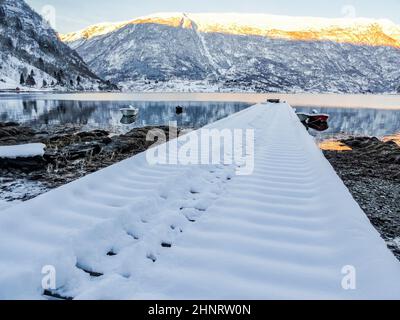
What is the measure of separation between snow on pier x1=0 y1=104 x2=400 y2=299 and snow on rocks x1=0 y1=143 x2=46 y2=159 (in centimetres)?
695

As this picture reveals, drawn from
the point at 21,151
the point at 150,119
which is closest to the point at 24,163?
the point at 21,151

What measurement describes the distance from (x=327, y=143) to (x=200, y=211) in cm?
2273

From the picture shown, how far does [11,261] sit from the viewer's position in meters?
3.12

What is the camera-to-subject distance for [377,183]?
11461mm

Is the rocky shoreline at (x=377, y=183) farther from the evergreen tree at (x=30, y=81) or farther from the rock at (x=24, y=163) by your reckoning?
the evergreen tree at (x=30, y=81)

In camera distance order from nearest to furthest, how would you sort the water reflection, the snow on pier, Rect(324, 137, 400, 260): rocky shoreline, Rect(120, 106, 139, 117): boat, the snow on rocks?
the snow on pier
Rect(324, 137, 400, 260): rocky shoreline
the snow on rocks
the water reflection
Rect(120, 106, 139, 117): boat

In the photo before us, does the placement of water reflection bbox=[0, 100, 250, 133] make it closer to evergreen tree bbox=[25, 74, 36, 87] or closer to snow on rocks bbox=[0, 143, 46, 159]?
snow on rocks bbox=[0, 143, 46, 159]

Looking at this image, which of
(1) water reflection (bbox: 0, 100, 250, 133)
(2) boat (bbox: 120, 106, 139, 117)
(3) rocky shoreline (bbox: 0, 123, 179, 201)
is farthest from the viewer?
(2) boat (bbox: 120, 106, 139, 117)

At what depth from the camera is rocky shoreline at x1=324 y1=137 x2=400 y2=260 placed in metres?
7.43

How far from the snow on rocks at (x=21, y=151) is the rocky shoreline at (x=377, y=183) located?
1142 cm

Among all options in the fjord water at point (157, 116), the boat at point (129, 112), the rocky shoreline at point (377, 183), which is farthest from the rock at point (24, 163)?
the boat at point (129, 112)

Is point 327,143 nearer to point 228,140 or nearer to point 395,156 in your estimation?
point 395,156

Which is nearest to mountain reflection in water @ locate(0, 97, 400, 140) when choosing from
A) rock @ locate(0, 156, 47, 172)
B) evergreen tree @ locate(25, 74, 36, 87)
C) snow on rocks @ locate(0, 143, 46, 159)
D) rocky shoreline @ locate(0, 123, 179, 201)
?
rocky shoreline @ locate(0, 123, 179, 201)

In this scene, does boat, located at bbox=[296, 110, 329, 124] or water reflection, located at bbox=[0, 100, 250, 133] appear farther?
boat, located at bbox=[296, 110, 329, 124]
